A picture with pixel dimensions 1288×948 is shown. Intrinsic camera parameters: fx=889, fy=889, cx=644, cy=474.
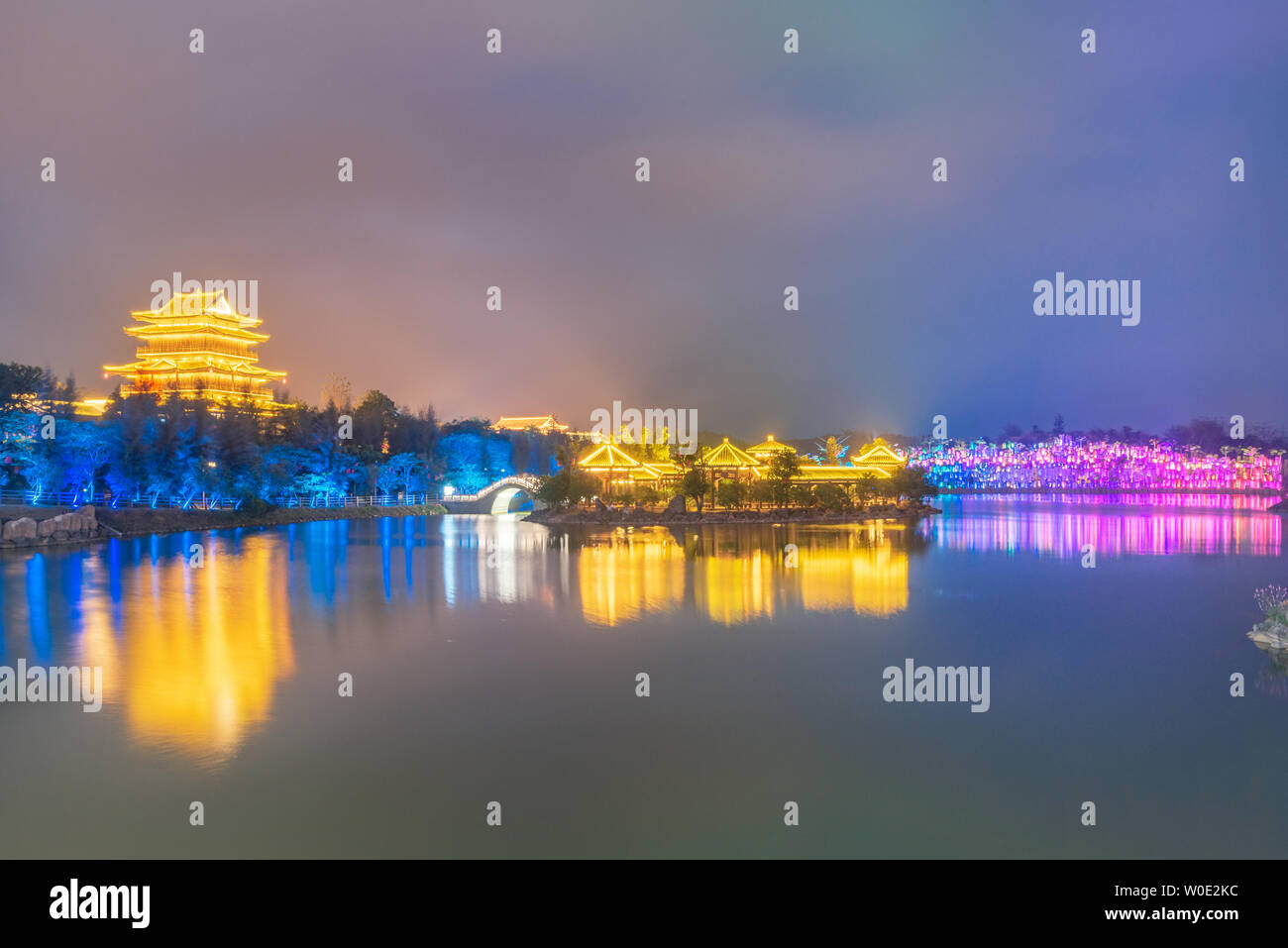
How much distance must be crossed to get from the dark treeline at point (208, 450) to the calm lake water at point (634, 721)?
53.2ft

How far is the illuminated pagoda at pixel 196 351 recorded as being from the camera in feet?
190

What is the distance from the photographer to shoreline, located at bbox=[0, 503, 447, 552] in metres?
32.5

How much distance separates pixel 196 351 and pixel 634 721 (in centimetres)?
5716

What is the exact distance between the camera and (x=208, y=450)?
140ft

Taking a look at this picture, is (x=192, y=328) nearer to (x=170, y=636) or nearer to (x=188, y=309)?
(x=188, y=309)

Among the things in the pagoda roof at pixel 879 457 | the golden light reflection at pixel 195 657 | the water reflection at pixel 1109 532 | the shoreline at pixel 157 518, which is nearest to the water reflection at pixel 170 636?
the golden light reflection at pixel 195 657

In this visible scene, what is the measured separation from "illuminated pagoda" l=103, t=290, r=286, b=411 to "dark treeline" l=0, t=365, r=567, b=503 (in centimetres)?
488

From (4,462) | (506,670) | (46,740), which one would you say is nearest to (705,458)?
(4,462)

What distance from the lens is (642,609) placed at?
19594 mm

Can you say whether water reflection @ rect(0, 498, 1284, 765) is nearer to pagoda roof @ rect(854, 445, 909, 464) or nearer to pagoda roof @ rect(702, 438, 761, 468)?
pagoda roof @ rect(702, 438, 761, 468)

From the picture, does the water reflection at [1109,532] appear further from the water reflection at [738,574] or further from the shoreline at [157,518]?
the shoreline at [157,518]
